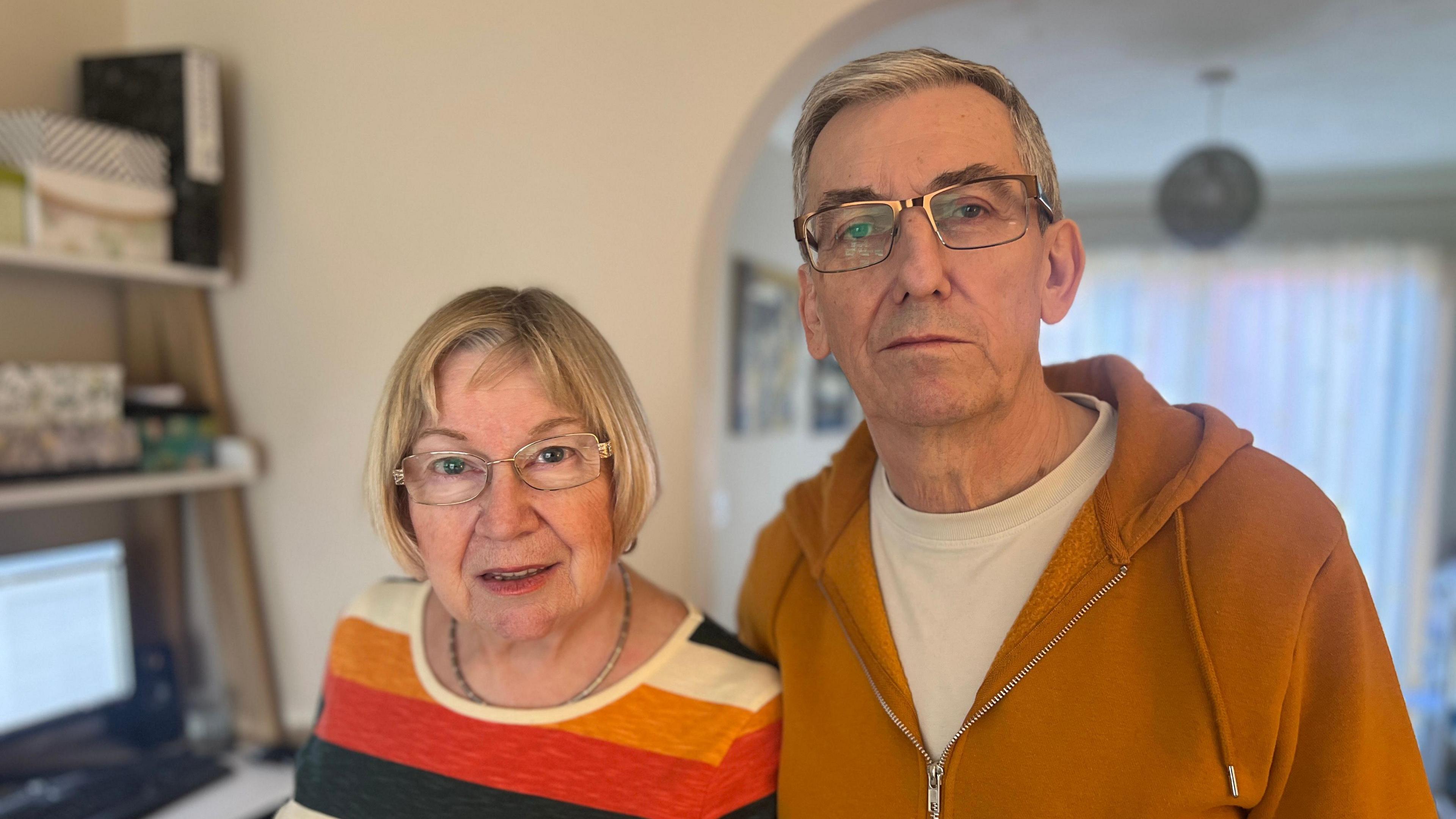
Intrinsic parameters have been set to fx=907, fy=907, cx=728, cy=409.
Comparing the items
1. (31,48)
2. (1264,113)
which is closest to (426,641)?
(31,48)

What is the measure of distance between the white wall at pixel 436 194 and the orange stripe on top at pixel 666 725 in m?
0.66

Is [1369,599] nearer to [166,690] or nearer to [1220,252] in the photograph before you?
[166,690]

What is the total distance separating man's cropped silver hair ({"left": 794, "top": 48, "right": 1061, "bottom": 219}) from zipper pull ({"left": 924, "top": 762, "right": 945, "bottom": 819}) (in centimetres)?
64

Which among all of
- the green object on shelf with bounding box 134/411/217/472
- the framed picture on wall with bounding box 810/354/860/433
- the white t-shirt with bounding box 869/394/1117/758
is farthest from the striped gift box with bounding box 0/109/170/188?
the framed picture on wall with bounding box 810/354/860/433

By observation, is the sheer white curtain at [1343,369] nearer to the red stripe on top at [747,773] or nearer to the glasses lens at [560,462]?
the red stripe on top at [747,773]

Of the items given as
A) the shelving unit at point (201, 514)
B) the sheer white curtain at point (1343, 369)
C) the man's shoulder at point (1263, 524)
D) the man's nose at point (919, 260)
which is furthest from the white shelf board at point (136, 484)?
the sheer white curtain at point (1343, 369)

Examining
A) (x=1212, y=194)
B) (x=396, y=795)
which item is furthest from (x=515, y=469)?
(x=1212, y=194)

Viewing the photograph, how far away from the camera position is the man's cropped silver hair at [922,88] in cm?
104

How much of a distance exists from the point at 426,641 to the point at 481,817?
0.86 ft

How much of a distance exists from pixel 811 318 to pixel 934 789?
59 cm

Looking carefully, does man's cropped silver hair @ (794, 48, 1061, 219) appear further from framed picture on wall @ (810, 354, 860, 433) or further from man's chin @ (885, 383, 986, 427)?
framed picture on wall @ (810, 354, 860, 433)

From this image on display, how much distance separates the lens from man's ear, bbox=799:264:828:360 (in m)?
1.18

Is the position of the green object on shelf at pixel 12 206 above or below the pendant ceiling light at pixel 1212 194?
below

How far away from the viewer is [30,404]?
5.61ft
